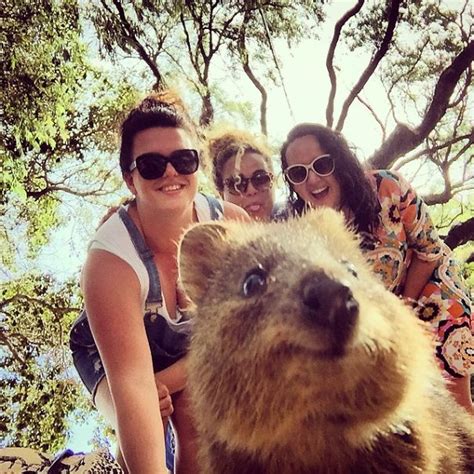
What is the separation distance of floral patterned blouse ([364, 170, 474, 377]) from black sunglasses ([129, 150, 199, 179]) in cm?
118

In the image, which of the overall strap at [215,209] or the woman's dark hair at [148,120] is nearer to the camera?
the woman's dark hair at [148,120]

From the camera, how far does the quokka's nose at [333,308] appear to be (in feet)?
4.32

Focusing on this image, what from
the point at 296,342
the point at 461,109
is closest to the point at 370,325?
the point at 296,342

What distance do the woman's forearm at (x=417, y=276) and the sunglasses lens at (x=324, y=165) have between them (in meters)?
0.76

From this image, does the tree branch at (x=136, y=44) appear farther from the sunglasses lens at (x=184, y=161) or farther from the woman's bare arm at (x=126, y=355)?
the woman's bare arm at (x=126, y=355)

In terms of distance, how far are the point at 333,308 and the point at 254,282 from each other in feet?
1.17

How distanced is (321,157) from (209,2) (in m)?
9.11

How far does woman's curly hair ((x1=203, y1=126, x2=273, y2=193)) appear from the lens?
14.5 feet

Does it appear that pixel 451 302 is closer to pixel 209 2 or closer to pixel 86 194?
pixel 209 2

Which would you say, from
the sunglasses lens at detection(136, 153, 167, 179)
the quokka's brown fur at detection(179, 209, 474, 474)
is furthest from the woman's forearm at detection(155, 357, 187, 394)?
the quokka's brown fur at detection(179, 209, 474, 474)

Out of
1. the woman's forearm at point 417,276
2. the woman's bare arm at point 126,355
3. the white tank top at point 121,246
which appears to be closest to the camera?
the woman's bare arm at point 126,355

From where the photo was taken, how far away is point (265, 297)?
1502mm

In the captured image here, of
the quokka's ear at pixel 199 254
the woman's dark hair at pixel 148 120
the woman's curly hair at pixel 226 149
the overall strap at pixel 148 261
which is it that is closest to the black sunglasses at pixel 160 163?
the woman's dark hair at pixel 148 120

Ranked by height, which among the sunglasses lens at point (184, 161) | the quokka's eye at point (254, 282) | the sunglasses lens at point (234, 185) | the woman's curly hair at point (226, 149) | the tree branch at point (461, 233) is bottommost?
the quokka's eye at point (254, 282)
